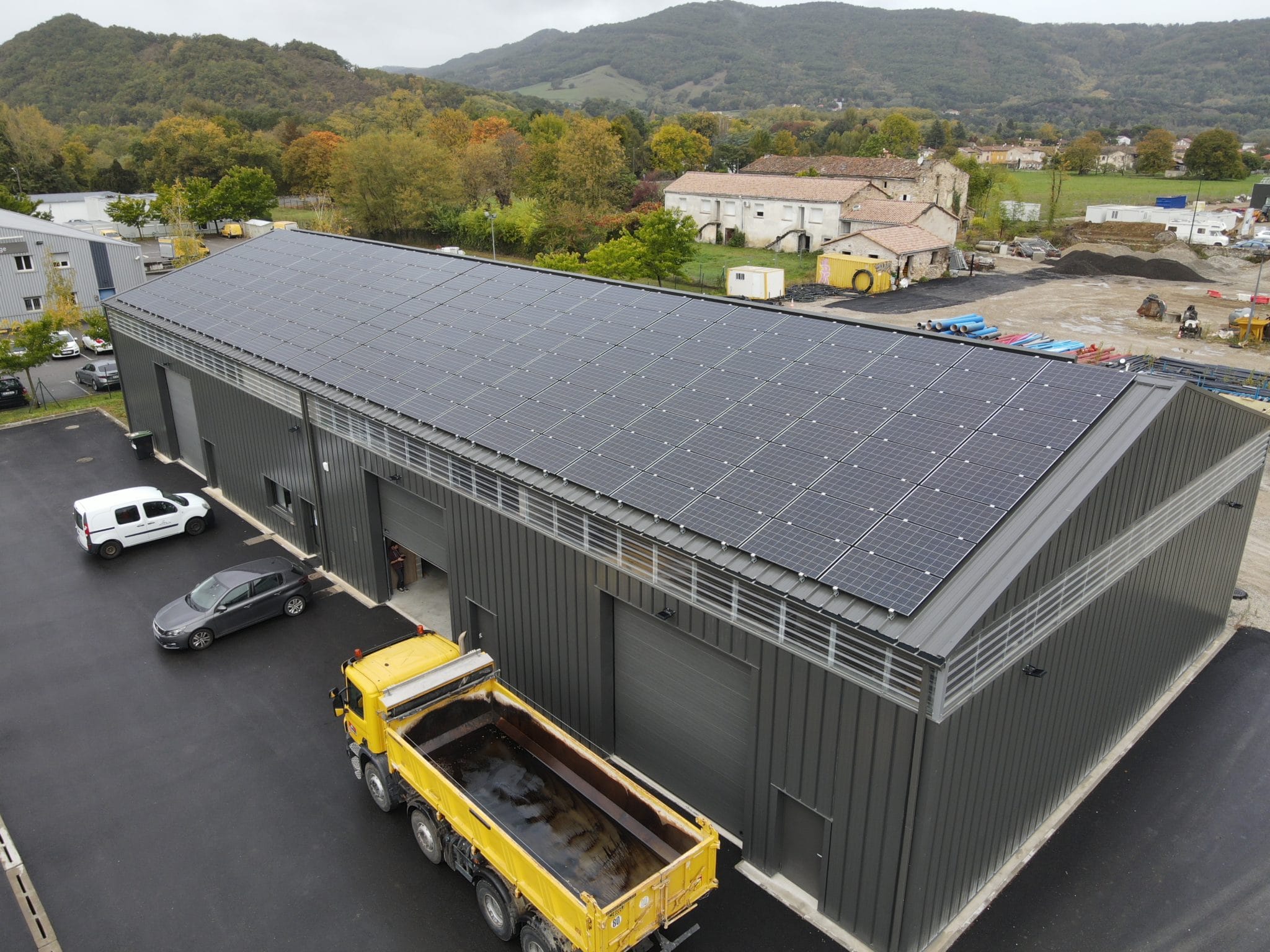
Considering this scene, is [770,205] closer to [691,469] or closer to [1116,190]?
[691,469]

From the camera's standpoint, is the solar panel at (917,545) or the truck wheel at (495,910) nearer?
the solar panel at (917,545)

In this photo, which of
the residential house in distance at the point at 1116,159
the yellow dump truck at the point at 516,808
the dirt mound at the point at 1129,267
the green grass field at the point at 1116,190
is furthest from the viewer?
the residential house in distance at the point at 1116,159

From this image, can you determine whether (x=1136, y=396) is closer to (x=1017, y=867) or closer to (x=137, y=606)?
(x=1017, y=867)

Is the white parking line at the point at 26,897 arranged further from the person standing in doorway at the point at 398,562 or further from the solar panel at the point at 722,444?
the solar panel at the point at 722,444

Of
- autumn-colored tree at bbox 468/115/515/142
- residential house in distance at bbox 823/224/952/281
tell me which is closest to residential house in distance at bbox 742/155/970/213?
residential house in distance at bbox 823/224/952/281

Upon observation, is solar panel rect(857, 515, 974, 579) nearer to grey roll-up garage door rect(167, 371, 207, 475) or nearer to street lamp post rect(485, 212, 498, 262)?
grey roll-up garage door rect(167, 371, 207, 475)

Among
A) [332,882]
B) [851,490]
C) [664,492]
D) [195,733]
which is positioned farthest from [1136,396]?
[195,733]

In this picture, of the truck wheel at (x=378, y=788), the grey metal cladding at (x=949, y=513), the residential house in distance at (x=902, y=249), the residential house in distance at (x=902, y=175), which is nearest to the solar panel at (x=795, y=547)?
the grey metal cladding at (x=949, y=513)
